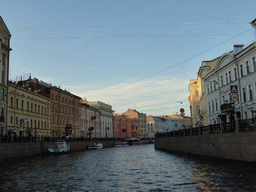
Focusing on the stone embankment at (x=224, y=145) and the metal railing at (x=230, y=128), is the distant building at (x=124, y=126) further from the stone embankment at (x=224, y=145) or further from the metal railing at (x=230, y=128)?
the metal railing at (x=230, y=128)

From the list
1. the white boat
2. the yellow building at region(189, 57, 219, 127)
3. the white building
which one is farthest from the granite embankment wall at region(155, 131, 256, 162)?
the white boat

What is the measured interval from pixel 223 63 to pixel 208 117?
1251 cm

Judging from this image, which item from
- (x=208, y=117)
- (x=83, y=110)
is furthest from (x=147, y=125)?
(x=208, y=117)

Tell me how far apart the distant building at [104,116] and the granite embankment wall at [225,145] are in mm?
74214

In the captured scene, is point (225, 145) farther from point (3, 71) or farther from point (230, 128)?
point (3, 71)

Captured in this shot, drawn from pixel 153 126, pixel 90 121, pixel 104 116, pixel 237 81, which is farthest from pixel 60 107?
pixel 153 126

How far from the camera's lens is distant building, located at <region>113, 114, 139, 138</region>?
130587 millimetres

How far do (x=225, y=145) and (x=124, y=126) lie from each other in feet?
376

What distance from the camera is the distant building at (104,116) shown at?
367 feet

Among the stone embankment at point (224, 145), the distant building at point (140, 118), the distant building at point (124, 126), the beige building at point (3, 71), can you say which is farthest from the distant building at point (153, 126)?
the stone embankment at point (224, 145)

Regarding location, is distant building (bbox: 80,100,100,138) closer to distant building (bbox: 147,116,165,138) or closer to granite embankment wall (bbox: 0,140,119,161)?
granite embankment wall (bbox: 0,140,119,161)

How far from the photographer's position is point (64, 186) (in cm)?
1620

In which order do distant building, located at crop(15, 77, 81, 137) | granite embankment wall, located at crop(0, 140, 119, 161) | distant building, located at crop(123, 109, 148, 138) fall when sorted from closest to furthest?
granite embankment wall, located at crop(0, 140, 119, 161) < distant building, located at crop(15, 77, 81, 137) < distant building, located at crop(123, 109, 148, 138)

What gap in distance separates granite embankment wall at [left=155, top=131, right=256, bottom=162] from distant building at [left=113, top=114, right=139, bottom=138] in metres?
91.6
